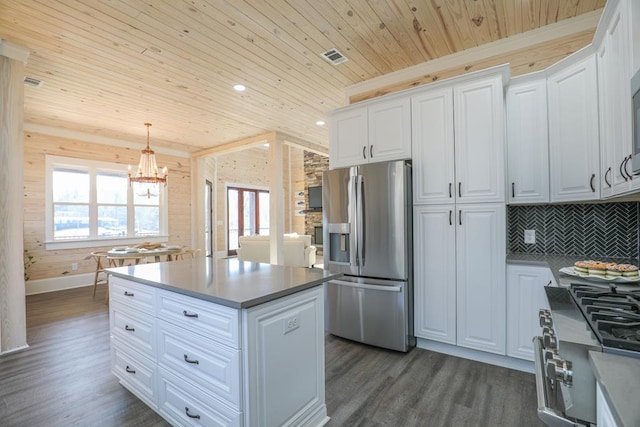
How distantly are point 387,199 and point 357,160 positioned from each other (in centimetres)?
64

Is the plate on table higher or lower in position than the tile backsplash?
lower

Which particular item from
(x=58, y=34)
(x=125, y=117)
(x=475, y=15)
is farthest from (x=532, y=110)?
(x=125, y=117)

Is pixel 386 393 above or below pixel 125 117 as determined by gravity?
below

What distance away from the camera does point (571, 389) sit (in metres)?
0.91

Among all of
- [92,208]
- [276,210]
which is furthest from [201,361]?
[92,208]

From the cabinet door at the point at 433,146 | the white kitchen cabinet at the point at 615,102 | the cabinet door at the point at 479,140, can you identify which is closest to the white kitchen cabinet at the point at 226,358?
the cabinet door at the point at 433,146

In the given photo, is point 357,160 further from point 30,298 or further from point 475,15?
point 30,298

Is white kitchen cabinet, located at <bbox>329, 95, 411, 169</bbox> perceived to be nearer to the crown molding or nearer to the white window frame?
the crown molding

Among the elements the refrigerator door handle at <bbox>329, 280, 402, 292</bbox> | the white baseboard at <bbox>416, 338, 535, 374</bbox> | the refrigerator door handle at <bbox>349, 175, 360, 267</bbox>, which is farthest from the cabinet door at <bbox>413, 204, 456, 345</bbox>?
the refrigerator door handle at <bbox>349, 175, 360, 267</bbox>

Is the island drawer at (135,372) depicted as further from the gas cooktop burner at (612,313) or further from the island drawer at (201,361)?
the gas cooktop burner at (612,313)

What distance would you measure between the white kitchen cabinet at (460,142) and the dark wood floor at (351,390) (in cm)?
140

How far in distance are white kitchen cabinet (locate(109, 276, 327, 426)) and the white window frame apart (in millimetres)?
4646

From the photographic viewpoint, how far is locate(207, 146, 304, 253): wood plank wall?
28.9ft

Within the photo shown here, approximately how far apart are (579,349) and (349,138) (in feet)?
8.86
